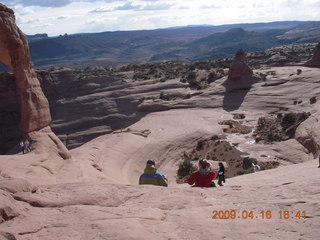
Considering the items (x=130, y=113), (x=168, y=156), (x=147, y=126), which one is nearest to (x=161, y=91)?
(x=130, y=113)

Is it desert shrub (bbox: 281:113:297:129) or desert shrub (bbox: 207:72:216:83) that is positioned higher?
desert shrub (bbox: 207:72:216:83)

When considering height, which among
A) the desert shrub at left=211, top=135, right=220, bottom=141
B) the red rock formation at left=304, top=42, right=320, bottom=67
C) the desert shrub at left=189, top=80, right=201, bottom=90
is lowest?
the desert shrub at left=211, top=135, right=220, bottom=141

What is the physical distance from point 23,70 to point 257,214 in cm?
1496

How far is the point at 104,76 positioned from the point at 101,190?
1766 inches

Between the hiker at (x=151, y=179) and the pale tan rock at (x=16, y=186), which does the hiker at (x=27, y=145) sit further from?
the hiker at (x=151, y=179)

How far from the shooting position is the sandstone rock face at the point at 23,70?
54.1 ft

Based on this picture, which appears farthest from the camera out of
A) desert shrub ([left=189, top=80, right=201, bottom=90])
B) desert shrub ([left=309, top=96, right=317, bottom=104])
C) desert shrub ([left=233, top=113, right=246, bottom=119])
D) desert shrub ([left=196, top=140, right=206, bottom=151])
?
desert shrub ([left=189, top=80, right=201, bottom=90])

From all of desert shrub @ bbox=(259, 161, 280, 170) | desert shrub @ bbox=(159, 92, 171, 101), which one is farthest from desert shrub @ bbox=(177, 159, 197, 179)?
desert shrub @ bbox=(159, 92, 171, 101)

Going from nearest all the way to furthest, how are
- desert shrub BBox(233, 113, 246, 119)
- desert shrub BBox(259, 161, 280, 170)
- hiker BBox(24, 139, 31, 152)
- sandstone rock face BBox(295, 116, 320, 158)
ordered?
hiker BBox(24, 139, 31, 152) → sandstone rock face BBox(295, 116, 320, 158) → desert shrub BBox(259, 161, 280, 170) → desert shrub BBox(233, 113, 246, 119)

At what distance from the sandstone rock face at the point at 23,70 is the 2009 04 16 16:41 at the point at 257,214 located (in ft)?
44.4

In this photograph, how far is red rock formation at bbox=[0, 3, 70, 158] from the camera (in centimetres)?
1648

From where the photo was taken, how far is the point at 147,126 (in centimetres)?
3462

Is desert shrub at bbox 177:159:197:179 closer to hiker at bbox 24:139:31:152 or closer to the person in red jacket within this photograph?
hiker at bbox 24:139:31:152
